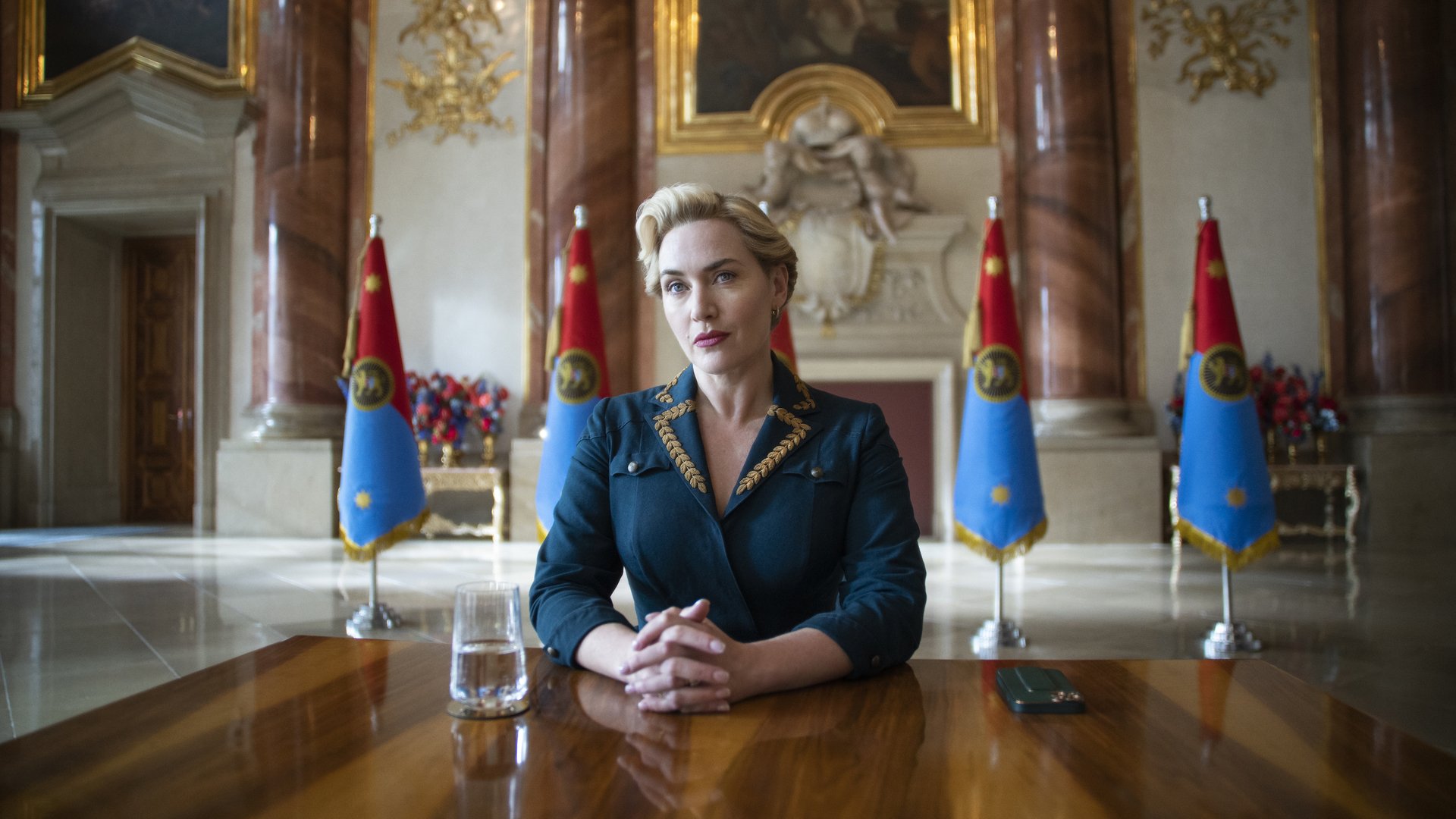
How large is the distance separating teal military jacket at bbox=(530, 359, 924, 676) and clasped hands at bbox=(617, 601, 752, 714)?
0.26 metres

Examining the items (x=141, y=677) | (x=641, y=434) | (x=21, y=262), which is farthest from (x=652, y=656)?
(x=21, y=262)

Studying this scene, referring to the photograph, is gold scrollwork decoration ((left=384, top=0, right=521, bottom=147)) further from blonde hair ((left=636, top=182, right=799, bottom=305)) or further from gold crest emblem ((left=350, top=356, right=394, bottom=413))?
blonde hair ((left=636, top=182, right=799, bottom=305))

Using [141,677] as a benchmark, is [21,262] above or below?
above

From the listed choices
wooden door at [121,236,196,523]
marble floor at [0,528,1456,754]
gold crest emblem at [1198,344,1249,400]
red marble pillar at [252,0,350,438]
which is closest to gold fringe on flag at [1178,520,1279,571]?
marble floor at [0,528,1456,754]

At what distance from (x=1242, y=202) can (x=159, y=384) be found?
10.6m

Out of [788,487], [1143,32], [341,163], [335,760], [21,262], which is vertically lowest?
[335,760]

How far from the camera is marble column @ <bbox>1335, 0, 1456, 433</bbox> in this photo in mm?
7680

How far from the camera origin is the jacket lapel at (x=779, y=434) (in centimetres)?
158

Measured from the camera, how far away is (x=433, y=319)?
29.5ft

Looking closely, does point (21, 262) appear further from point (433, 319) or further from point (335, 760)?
point (335, 760)

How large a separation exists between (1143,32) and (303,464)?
8143 mm

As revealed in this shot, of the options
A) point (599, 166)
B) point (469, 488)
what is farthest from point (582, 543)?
point (599, 166)

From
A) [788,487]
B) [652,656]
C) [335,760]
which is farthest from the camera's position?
[788,487]

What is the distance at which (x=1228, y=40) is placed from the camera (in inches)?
336
